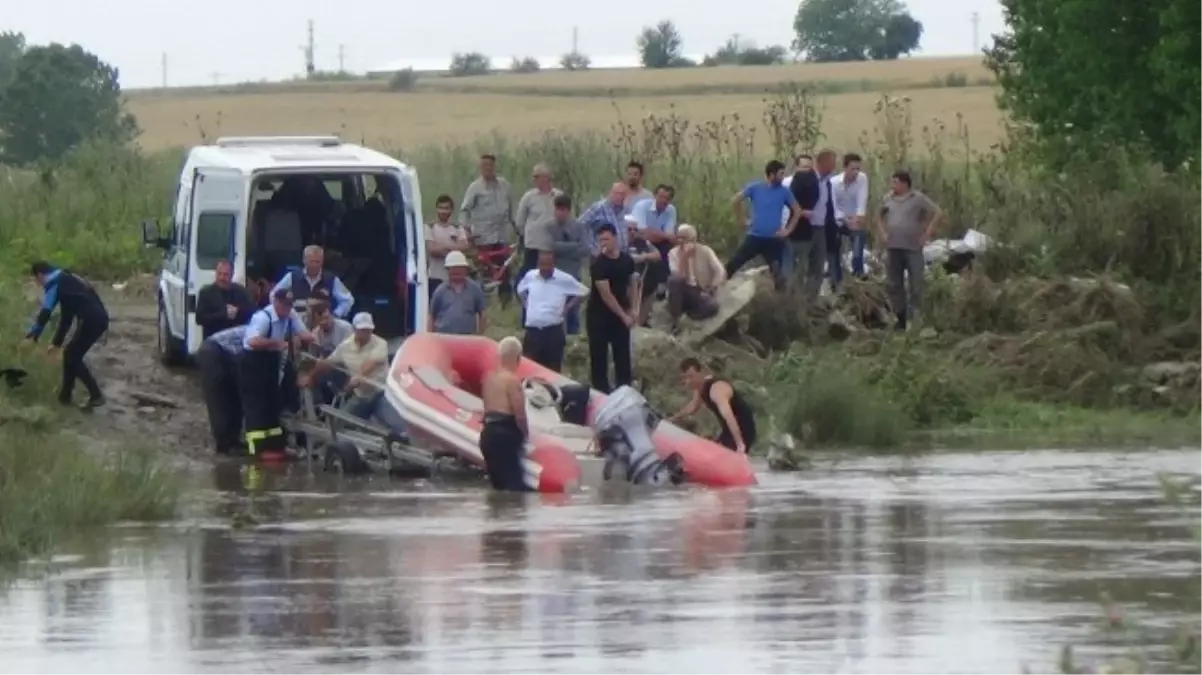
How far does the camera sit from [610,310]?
954 inches

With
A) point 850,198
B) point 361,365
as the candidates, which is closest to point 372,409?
point 361,365

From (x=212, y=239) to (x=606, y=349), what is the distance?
3.69 metres

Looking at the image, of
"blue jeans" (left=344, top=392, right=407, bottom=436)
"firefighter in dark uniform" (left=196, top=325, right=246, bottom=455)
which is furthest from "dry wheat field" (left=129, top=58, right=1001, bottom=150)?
"blue jeans" (left=344, top=392, right=407, bottom=436)

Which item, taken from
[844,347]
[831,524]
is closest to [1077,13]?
[844,347]

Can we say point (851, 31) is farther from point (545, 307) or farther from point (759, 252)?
point (545, 307)

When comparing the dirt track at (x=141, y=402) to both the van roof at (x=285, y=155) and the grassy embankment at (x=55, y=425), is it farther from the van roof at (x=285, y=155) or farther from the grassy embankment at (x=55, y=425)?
the van roof at (x=285, y=155)

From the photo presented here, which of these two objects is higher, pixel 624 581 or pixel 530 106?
pixel 530 106

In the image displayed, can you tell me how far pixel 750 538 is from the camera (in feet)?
55.0

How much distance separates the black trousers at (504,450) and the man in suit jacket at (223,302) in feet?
13.4

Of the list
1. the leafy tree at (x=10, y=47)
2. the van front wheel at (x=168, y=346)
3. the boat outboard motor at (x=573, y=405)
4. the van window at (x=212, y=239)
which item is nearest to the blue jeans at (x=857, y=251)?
the van front wheel at (x=168, y=346)

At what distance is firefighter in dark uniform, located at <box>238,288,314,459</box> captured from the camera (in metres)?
22.7

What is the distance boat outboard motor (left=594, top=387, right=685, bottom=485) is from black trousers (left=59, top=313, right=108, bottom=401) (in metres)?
5.48

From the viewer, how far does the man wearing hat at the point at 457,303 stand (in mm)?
23922

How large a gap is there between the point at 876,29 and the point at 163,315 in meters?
114
